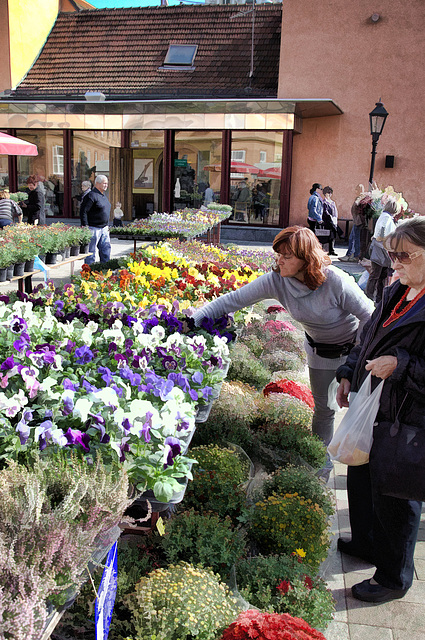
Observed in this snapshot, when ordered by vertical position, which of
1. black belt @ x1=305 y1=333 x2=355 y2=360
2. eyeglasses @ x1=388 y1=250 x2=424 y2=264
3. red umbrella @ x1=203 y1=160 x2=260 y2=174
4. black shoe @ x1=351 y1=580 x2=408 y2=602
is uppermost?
red umbrella @ x1=203 y1=160 x2=260 y2=174

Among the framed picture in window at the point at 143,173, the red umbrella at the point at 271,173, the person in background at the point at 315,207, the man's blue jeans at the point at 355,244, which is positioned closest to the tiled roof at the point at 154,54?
the framed picture in window at the point at 143,173

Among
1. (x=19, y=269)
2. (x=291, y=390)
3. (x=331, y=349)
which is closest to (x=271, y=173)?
(x=19, y=269)

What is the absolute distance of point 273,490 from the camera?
10.8ft

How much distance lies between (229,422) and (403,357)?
5.00ft

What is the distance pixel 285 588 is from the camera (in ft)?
8.05

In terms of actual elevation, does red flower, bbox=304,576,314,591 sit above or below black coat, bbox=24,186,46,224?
below

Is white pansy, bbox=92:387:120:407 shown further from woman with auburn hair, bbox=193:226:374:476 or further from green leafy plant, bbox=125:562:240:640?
woman with auburn hair, bbox=193:226:374:476

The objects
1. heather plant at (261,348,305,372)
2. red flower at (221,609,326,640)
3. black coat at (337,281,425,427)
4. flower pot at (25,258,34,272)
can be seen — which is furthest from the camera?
flower pot at (25,258,34,272)

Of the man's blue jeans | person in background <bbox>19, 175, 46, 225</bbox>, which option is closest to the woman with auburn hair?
person in background <bbox>19, 175, 46, 225</bbox>

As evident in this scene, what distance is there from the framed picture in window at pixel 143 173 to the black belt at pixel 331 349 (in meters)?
19.4

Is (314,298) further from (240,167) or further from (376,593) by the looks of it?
(240,167)

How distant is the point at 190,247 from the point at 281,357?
3.14 meters

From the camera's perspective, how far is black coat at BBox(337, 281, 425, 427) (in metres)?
2.51

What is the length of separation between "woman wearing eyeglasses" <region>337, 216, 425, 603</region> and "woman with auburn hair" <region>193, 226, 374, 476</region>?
422 mm
